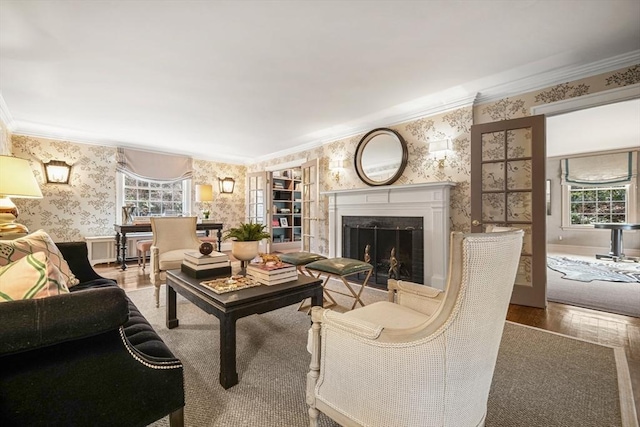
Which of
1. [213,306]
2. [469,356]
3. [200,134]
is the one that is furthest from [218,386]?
[200,134]

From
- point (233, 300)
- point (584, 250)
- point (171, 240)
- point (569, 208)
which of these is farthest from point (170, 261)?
point (569, 208)

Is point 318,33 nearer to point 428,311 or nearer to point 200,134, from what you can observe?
point 428,311

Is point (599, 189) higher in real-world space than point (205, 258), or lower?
higher

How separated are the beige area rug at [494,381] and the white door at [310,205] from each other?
9.51ft

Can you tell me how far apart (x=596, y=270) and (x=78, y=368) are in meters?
6.45

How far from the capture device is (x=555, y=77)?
2756mm

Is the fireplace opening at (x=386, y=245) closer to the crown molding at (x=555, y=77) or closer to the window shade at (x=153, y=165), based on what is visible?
the crown molding at (x=555, y=77)

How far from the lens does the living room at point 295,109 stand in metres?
2.11

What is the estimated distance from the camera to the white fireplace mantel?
10.8 feet

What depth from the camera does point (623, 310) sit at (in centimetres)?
276

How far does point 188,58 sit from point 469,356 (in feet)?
9.92

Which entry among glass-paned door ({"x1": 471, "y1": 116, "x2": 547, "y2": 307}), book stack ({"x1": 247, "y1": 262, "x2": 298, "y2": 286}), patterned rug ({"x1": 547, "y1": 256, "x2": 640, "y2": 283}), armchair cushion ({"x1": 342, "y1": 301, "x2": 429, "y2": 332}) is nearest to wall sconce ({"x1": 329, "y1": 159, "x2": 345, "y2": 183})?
glass-paned door ({"x1": 471, "y1": 116, "x2": 547, "y2": 307})

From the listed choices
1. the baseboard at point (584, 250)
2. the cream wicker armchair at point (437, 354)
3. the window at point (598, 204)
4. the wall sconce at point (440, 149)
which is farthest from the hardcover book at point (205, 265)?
the window at point (598, 204)

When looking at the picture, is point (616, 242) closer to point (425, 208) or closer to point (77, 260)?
point (425, 208)
